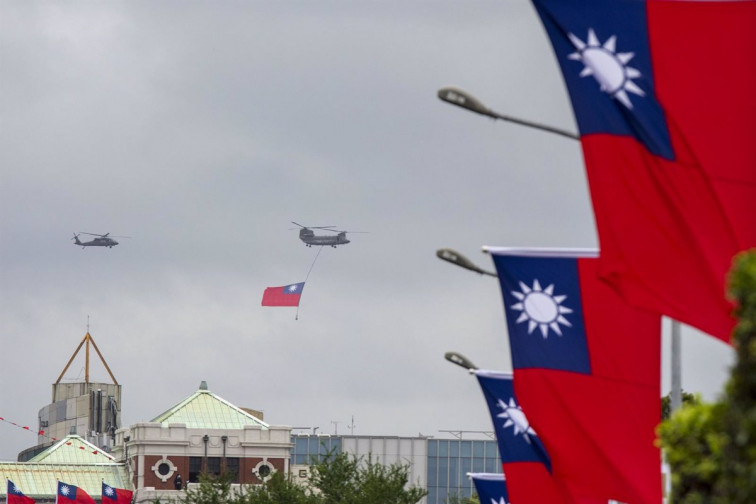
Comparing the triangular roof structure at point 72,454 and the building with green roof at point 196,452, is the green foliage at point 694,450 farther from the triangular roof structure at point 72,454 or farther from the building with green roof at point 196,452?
the triangular roof structure at point 72,454

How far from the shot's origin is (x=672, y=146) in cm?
1720

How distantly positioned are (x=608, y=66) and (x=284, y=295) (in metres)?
149

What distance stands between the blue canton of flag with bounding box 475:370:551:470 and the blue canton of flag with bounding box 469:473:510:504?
7064mm

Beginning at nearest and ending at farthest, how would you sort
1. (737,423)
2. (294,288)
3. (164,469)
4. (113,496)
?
(737,423) < (113,496) < (164,469) < (294,288)

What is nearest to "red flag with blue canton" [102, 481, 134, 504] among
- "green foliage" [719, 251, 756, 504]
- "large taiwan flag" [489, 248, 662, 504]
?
"large taiwan flag" [489, 248, 662, 504]

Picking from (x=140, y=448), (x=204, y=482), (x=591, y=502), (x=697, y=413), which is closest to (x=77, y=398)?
(x=140, y=448)

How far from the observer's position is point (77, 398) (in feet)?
627

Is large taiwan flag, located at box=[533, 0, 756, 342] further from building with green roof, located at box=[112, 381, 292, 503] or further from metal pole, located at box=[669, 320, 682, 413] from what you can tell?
building with green roof, located at box=[112, 381, 292, 503]

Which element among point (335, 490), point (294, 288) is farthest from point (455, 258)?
point (294, 288)

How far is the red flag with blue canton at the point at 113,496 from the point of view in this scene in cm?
10188

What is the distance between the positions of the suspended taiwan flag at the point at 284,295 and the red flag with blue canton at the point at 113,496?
5480 centimetres

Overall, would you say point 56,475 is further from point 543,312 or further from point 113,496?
point 543,312

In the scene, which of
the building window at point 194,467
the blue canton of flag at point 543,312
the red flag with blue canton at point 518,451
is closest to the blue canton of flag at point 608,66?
the blue canton of flag at point 543,312

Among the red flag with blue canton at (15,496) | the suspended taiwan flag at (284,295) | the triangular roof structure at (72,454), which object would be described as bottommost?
the red flag with blue canton at (15,496)
